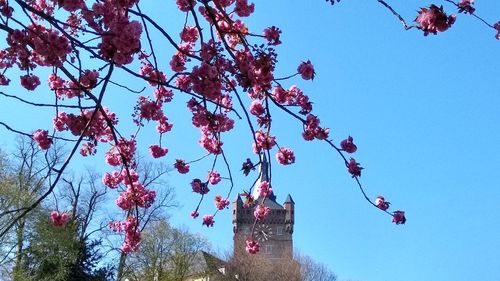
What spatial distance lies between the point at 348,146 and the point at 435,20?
1552 millimetres

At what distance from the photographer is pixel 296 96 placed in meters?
4.86

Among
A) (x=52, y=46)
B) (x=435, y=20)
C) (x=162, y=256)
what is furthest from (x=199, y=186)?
(x=162, y=256)

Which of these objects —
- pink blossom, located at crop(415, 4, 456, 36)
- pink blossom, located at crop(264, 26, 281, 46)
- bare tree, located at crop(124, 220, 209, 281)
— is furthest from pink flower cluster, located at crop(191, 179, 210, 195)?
bare tree, located at crop(124, 220, 209, 281)

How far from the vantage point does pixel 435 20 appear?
335cm

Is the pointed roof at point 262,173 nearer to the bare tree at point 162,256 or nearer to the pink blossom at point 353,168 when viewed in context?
the pink blossom at point 353,168

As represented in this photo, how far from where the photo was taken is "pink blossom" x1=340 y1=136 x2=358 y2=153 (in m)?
4.74

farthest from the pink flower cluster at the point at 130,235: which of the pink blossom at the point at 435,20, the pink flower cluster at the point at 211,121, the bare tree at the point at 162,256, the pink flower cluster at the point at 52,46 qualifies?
the bare tree at the point at 162,256

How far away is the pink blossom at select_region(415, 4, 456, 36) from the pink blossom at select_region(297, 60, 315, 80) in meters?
1.13

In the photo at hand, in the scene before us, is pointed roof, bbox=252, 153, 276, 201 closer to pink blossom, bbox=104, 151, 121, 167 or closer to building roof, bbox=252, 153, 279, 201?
building roof, bbox=252, 153, 279, 201

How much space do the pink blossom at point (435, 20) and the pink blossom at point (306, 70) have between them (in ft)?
3.70

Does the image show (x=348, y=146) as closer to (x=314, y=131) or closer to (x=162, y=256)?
(x=314, y=131)

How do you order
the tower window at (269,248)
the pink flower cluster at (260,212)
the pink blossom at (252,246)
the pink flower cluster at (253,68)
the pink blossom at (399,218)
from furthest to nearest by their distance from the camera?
the tower window at (269,248), the pink blossom at (252,246), the pink flower cluster at (260,212), the pink blossom at (399,218), the pink flower cluster at (253,68)

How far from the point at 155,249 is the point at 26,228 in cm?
1046

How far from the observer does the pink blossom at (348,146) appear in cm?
474
